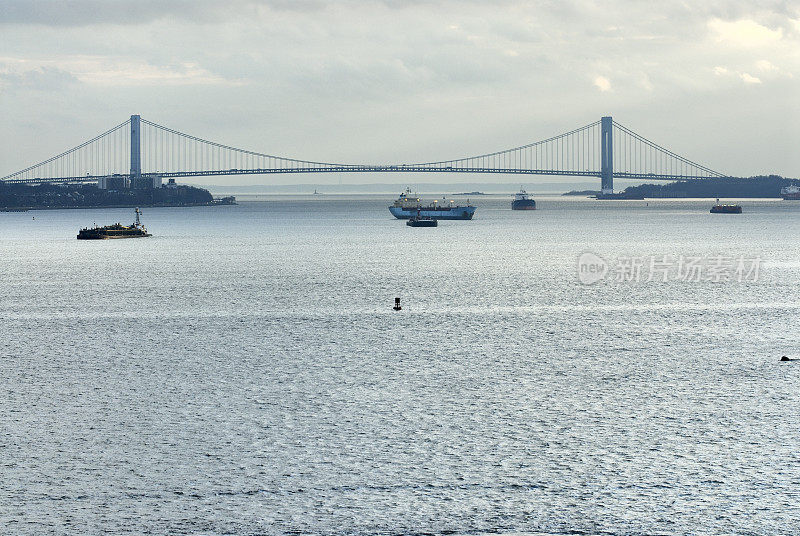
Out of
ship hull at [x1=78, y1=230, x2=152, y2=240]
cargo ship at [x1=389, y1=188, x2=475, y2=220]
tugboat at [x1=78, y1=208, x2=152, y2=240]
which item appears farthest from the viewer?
cargo ship at [x1=389, y1=188, x2=475, y2=220]

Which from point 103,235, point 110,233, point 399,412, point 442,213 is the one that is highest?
point 442,213

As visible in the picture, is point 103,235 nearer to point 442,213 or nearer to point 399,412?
point 442,213

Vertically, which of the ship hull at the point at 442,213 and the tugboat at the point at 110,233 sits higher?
the ship hull at the point at 442,213

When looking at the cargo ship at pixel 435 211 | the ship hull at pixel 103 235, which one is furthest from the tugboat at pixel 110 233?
the cargo ship at pixel 435 211

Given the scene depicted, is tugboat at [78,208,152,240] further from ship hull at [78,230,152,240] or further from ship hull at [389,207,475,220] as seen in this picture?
ship hull at [389,207,475,220]

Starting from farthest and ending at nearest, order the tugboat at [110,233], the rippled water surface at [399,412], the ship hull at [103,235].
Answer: the tugboat at [110,233], the ship hull at [103,235], the rippled water surface at [399,412]

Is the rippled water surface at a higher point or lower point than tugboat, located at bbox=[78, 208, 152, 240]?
lower

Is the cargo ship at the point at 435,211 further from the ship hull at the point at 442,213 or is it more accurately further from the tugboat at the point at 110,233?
the tugboat at the point at 110,233

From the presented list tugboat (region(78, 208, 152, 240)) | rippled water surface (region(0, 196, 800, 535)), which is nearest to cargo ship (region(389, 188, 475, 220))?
tugboat (region(78, 208, 152, 240))

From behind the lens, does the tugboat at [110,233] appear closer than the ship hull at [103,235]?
No

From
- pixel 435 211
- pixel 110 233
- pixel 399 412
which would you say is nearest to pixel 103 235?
pixel 110 233
